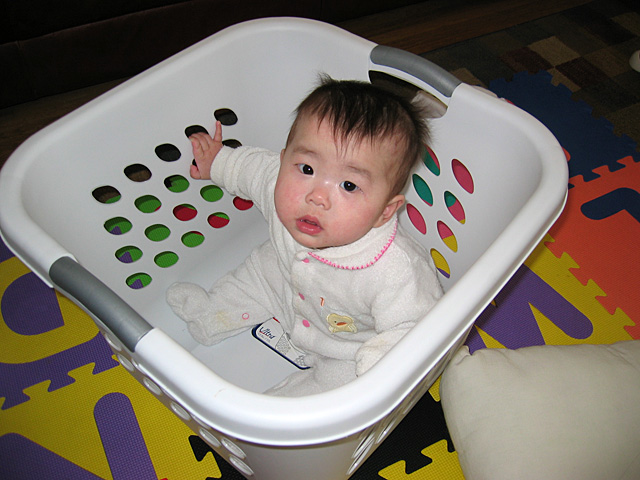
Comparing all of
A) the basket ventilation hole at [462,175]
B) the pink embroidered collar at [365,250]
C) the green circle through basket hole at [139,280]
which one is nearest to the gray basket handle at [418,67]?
the basket ventilation hole at [462,175]

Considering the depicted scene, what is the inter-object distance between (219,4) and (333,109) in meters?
0.79

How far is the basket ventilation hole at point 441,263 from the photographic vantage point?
103 cm

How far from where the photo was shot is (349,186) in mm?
720

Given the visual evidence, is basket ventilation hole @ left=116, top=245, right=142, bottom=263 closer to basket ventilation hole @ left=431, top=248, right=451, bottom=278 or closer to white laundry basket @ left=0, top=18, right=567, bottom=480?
white laundry basket @ left=0, top=18, right=567, bottom=480

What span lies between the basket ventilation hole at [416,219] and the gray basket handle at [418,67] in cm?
26

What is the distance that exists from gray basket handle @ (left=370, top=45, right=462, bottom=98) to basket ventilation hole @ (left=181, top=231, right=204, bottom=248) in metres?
0.49

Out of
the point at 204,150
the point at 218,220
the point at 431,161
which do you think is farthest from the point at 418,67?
the point at 218,220

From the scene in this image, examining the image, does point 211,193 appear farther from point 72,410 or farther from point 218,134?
point 72,410

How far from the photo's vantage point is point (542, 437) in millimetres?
805

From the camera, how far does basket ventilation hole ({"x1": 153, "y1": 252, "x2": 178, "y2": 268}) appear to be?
3.48 ft

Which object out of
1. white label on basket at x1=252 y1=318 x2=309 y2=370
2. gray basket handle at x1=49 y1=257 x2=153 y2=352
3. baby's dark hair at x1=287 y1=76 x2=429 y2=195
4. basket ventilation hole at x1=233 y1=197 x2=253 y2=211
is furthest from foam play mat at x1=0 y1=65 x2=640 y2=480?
gray basket handle at x1=49 y1=257 x2=153 y2=352

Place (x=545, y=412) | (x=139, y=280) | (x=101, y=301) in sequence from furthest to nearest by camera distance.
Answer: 1. (x=139, y=280)
2. (x=545, y=412)
3. (x=101, y=301)

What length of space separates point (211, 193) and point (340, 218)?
450 millimetres

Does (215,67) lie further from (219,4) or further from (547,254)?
(547,254)
